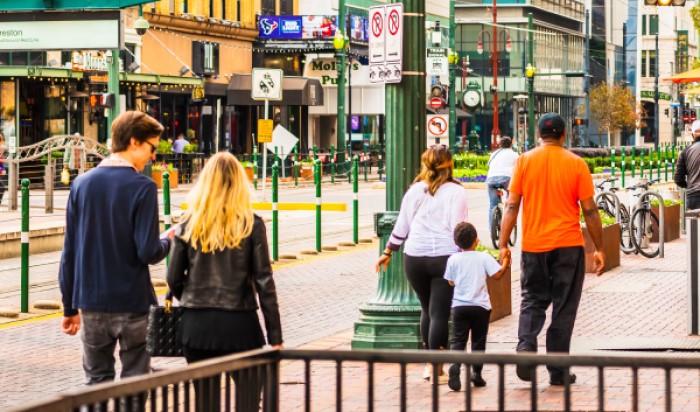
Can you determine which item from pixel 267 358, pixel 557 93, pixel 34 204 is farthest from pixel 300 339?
pixel 557 93

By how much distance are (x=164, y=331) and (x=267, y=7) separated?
58356 millimetres

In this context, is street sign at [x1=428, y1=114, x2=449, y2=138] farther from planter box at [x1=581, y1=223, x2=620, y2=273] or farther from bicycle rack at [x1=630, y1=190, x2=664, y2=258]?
planter box at [x1=581, y1=223, x2=620, y2=273]

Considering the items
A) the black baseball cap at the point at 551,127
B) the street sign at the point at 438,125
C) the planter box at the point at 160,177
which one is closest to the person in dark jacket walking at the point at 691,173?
the black baseball cap at the point at 551,127

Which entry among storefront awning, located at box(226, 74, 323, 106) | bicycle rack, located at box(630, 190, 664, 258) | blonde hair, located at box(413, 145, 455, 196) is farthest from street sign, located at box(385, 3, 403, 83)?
storefront awning, located at box(226, 74, 323, 106)

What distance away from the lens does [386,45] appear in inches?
487

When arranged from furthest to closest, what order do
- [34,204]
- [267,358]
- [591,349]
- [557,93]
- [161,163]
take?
[557,93] → [161,163] → [34,204] → [591,349] → [267,358]

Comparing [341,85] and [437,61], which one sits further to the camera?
[341,85]

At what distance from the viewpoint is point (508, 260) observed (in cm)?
1052

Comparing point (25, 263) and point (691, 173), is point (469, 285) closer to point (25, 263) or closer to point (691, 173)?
point (25, 263)

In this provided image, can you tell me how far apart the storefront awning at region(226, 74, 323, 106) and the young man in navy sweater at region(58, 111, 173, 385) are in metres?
47.7

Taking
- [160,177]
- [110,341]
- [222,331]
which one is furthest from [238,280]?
[160,177]

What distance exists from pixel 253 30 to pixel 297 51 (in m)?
3.13

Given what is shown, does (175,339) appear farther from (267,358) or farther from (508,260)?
(508,260)

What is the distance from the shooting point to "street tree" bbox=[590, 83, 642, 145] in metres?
116
